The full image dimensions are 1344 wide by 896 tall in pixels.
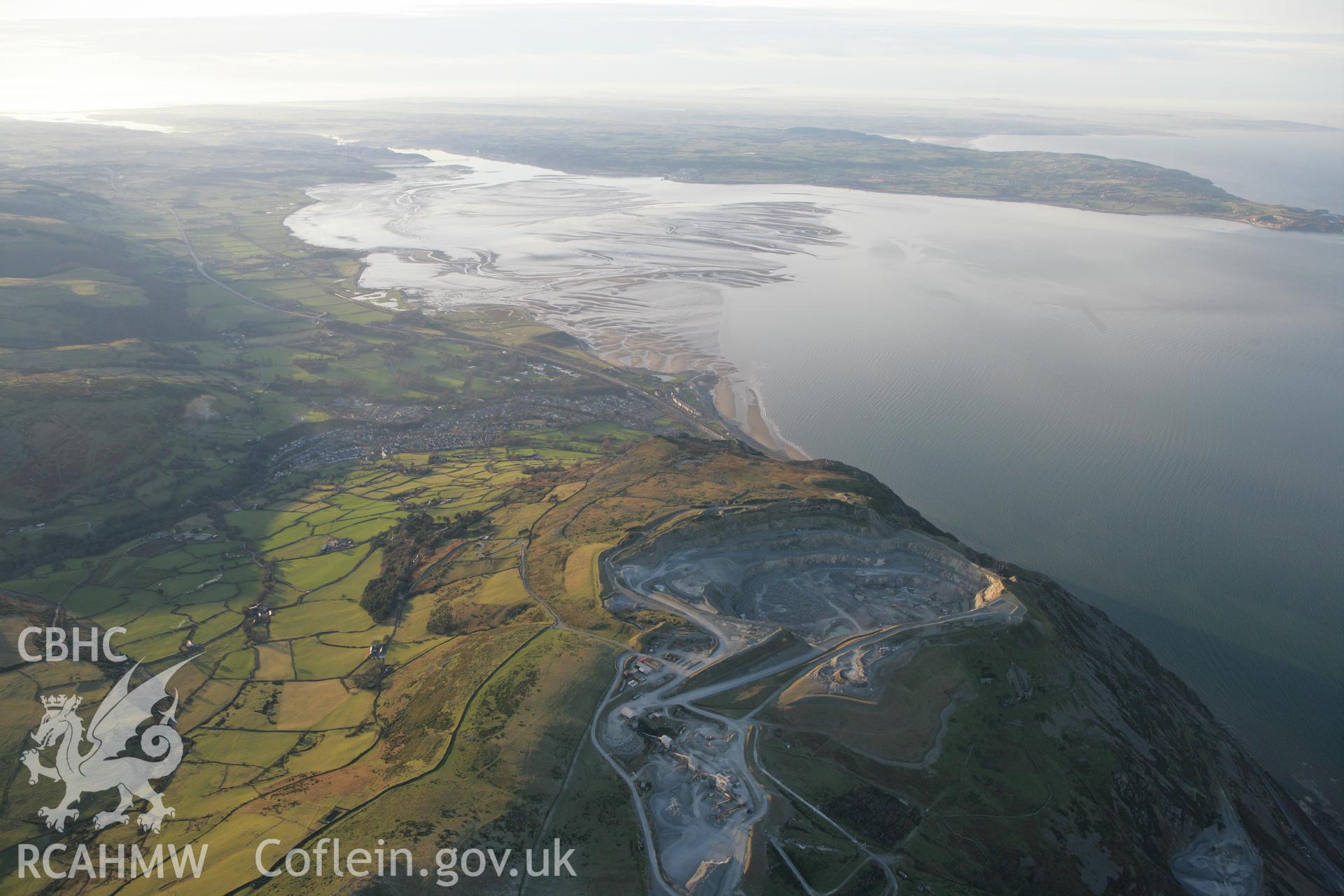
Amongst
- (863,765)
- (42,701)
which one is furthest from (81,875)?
(863,765)

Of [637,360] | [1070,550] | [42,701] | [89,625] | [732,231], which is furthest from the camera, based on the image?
[732,231]

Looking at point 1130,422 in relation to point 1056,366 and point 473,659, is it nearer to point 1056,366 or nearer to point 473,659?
point 1056,366

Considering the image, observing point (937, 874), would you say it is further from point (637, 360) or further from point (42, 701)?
point (637, 360)

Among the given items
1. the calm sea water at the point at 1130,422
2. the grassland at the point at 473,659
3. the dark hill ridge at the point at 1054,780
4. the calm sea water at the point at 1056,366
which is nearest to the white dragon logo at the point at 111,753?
the grassland at the point at 473,659

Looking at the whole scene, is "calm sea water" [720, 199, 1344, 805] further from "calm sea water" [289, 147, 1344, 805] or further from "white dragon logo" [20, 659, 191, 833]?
"white dragon logo" [20, 659, 191, 833]

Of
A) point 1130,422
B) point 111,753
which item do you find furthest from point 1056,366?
point 111,753

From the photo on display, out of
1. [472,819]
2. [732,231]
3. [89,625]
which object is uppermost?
[732,231]

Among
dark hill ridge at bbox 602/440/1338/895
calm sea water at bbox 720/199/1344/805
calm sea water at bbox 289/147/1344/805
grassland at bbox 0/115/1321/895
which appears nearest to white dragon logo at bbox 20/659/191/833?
grassland at bbox 0/115/1321/895

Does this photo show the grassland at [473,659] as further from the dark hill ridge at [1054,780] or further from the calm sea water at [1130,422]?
the calm sea water at [1130,422]
